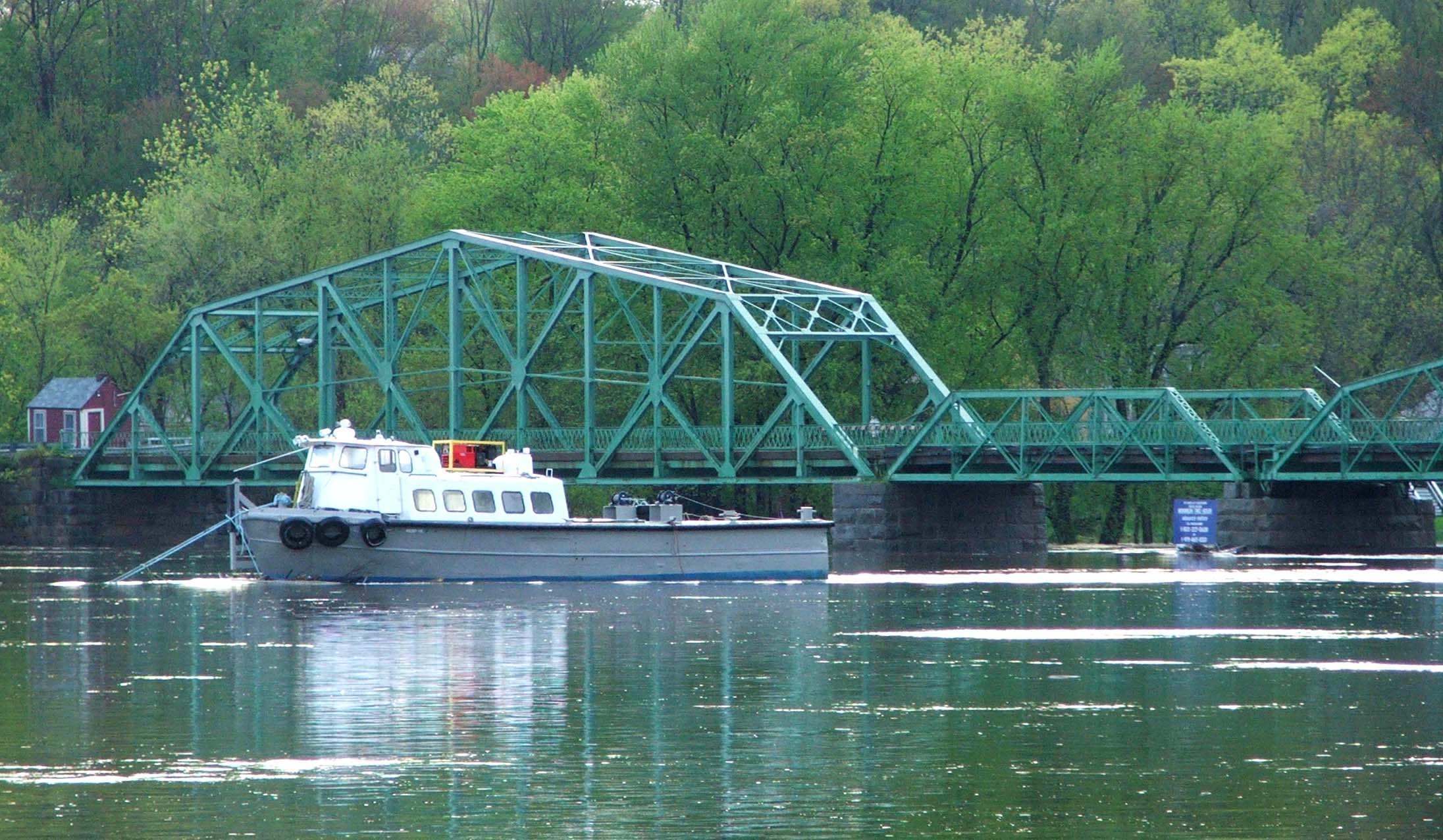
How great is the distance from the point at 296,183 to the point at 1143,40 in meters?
44.1

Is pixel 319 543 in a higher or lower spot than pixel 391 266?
lower

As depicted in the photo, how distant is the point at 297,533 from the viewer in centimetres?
5384

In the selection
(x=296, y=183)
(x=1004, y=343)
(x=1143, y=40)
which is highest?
(x=1143, y=40)

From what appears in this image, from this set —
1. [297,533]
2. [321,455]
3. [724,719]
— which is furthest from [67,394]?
[724,719]

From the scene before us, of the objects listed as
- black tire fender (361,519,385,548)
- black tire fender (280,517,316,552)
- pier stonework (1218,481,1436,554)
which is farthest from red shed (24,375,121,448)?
pier stonework (1218,481,1436,554)

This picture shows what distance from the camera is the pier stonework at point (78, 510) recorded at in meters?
93.3

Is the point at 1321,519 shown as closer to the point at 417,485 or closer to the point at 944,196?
the point at 944,196

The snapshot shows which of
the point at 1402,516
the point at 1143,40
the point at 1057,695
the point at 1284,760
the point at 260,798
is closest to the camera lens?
the point at 260,798

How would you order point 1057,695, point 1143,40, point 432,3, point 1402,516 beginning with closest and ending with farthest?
point 1057,695 < point 1402,516 < point 1143,40 < point 432,3

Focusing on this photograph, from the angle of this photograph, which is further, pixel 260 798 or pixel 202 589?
pixel 202 589

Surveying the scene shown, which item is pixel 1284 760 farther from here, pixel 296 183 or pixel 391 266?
pixel 296 183

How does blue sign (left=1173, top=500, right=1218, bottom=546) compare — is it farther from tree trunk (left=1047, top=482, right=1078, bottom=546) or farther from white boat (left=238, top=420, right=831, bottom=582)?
white boat (left=238, top=420, right=831, bottom=582)

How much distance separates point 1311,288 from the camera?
290 ft

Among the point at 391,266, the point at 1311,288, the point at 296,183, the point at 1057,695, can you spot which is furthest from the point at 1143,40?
the point at 1057,695
